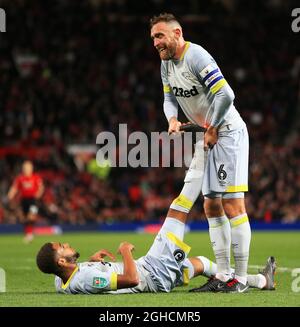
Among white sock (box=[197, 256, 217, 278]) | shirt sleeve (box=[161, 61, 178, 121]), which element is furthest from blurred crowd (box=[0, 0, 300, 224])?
white sock (box=[197, 256, 217, 278])

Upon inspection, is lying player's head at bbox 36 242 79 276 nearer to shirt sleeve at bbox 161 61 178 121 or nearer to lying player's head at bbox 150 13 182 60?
shirt sleeve at bbox 161 61 178 121

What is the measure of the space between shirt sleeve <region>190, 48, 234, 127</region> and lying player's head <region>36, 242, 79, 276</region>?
1.64 meters

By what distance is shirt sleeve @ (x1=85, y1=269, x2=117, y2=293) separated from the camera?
287 inches

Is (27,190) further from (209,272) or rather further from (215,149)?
(215,149)

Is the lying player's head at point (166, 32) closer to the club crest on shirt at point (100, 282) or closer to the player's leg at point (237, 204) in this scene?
the player's leg at point (237, 204)

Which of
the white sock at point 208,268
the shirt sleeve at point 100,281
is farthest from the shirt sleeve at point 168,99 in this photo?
the shirt sleeve at point 100,281

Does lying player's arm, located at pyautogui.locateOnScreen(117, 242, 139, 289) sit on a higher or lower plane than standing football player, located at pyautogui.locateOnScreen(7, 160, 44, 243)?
lower

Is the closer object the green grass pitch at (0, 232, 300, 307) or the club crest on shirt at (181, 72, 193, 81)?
the green grass pitch at (0, 232, 300, 307)

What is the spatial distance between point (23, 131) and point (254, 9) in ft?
32.7

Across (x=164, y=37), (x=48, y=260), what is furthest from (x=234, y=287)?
(x=164, y=37)

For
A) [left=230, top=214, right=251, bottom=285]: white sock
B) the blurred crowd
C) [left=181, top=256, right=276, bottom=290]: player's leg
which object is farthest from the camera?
the blurred crowd

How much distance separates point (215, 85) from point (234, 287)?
173 centimetres

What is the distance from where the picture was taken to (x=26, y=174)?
1941 cm

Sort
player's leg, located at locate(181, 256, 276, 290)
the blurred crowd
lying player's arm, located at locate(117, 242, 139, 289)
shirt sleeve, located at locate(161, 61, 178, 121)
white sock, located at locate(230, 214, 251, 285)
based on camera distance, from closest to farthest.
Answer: lying player's arm, located at locate(117, 242, 139, 289) → white sock, located at locate(230, 214, 251, 285) → player's leg, located at locate(181, 256, 276, 290) → shirt sleeve, located at locate(161, 61, 178, 121) → the blurred crowd
